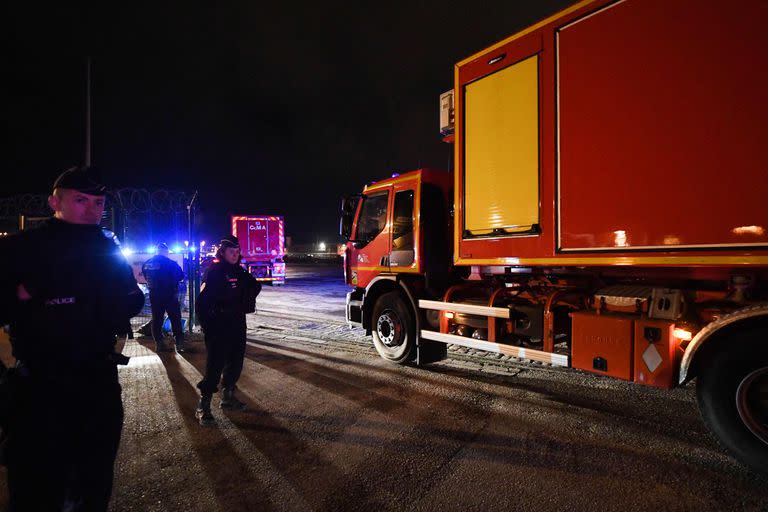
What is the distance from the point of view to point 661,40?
10.6ft

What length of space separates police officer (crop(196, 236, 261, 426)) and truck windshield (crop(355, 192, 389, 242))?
248cm

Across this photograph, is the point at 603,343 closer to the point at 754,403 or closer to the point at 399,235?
the point at 754,403

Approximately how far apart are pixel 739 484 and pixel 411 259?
154 inches

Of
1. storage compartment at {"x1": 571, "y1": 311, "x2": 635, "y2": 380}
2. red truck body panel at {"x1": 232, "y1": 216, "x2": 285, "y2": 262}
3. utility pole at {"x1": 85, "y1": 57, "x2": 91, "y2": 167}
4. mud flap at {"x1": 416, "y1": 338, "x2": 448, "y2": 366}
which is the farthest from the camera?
red truck body panel at {"x1": 232, "y1": 216, "x2": 285, "y2": 262}

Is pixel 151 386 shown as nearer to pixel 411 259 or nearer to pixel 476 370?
pixel 411 259

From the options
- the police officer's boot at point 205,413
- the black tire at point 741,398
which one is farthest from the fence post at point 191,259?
the black tire at point 741,398

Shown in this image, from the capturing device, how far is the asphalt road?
2715mm

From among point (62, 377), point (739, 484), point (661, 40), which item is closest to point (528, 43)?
point (661, 40)

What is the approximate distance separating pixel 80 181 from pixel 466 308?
393 centimetres

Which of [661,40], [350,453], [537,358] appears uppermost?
[661,40]

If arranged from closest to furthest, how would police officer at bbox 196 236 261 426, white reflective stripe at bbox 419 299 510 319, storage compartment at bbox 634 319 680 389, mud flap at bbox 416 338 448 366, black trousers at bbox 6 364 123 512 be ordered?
black trousers at bbox 6 364 123 512, storage compartment at bbox 634 319 680 389, police officer at bbox 196 236 261 426, white reflective stripe at bbox 419 299 510 319, mud flap at bbox 416 338 448 366

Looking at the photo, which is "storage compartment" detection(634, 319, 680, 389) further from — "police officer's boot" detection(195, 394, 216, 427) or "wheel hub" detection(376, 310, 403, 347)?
"police officer's boot" detection(195, 394, 216, 427)

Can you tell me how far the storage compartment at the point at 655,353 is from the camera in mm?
3318

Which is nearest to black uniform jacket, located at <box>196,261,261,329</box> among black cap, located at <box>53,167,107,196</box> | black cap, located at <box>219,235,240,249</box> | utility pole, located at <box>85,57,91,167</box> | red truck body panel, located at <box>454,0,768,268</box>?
black cap, located at <box>219,235,240,249</box>
